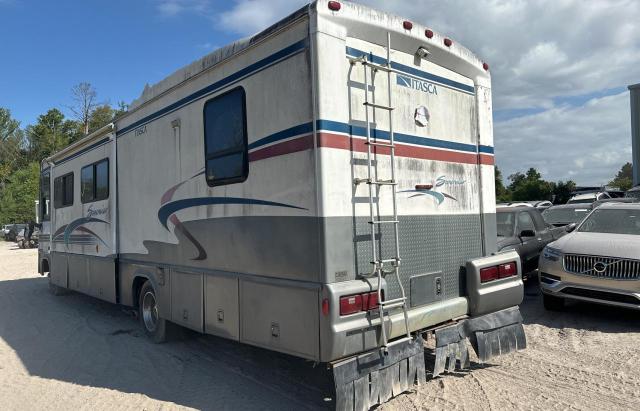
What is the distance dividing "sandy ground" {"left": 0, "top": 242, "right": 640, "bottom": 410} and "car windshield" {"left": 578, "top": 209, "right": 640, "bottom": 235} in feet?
3.99

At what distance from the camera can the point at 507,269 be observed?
5.16 m

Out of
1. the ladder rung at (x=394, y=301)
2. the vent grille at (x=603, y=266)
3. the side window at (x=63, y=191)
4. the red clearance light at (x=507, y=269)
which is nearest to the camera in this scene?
the ladder rung at (x=394, y=301)

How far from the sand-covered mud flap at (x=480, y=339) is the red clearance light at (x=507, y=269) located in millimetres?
376

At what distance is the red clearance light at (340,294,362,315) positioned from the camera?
3.63 meters

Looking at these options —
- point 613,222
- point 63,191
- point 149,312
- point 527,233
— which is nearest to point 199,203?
point 149,312

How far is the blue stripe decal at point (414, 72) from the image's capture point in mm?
4035

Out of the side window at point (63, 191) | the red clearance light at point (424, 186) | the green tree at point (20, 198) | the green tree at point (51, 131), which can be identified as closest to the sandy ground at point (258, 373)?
the red clearance light at point (424, 186)

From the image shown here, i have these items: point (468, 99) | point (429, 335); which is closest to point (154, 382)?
point (429, 335)

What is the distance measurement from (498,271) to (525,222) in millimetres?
4534

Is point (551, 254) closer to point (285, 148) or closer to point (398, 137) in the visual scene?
point (398, 137)

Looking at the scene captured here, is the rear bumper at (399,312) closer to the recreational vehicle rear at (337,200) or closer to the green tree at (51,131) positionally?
the recreational vehicle rear at (337,200)

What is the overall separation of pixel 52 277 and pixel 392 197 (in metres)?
8.91

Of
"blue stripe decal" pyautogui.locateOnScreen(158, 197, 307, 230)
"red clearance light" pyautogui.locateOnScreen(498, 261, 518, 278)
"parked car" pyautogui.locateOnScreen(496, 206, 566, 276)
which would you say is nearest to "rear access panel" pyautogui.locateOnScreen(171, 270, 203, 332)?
"blue stripe decal" pyautogui.locateOnScreen(158, 197, 307, 230)

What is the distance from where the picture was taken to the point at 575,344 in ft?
18.7
